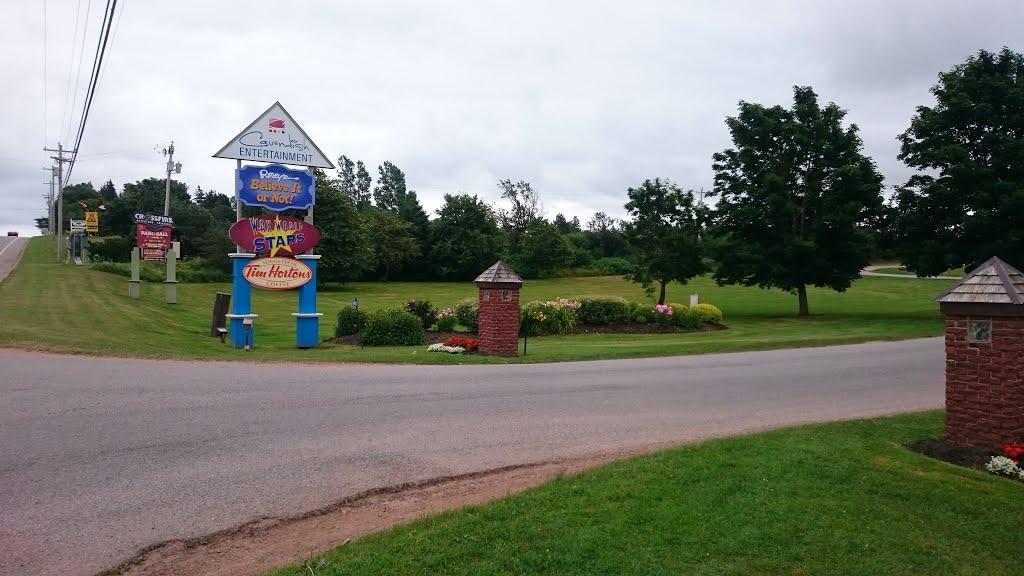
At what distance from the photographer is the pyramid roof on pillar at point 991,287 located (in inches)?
311

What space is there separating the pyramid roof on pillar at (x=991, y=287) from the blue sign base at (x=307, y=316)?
49.6 ft

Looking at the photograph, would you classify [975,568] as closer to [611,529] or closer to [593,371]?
[611,529]

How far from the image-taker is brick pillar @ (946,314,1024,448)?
7844 mm

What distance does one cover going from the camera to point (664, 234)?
3409 centimetres

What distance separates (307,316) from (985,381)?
15.6m

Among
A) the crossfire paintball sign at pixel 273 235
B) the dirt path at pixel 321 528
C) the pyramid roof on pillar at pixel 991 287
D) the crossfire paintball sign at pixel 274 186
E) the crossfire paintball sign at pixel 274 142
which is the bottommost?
the dirt path at pixel 321 528

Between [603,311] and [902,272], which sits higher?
[902,272]

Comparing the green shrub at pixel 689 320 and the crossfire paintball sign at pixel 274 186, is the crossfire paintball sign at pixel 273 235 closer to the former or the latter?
the crossfire paintball sign at pixel 274 186

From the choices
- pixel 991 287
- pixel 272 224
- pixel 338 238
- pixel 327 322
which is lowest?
pixel 327 322

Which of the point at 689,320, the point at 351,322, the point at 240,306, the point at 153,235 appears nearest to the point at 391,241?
the point at 153,235

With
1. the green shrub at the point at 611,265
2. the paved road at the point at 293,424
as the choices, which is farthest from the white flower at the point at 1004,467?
the green shrub at the point at 611,265

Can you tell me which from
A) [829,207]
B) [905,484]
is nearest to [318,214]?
[829,207]

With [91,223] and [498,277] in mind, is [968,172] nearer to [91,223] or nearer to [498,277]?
[498,277]

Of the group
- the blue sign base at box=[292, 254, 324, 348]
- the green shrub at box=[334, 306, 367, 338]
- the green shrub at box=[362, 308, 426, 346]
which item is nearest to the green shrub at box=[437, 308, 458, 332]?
the green shrub at box=[334, 306, 367, 338]
